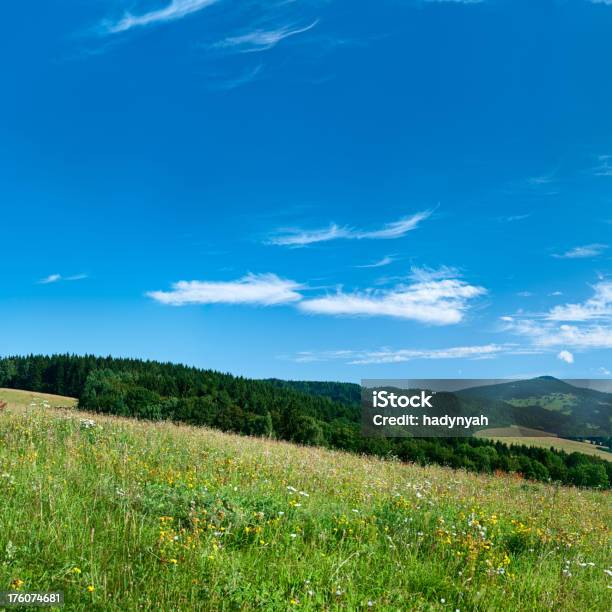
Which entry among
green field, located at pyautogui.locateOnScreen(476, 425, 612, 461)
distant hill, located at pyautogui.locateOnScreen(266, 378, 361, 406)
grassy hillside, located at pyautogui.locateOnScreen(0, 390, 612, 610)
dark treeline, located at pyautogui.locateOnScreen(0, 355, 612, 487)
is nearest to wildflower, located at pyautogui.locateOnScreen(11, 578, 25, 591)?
grassy hillside, located at pyautogui.locateOnScreen(0, 390, 612, 610)

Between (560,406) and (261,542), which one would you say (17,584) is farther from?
(560,406)

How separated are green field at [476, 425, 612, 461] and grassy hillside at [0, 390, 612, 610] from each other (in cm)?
7738

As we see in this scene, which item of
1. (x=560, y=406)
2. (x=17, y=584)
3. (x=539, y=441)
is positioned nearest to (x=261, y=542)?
(x=17, y=584)

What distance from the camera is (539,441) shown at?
81.4 meters

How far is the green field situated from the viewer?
77.2 m

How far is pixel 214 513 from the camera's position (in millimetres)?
5875

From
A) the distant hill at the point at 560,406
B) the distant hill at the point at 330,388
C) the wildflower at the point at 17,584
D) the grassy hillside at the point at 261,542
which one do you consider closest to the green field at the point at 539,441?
the distant hill at the point at 560,406

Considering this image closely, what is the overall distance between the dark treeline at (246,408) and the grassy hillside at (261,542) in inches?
753

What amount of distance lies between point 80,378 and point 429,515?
395 feet

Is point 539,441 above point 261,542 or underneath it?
underneath

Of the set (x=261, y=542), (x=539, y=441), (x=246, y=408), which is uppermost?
(x=261, y=542)

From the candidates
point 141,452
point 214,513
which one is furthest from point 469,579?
point 141,452

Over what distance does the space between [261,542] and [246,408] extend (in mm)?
82557

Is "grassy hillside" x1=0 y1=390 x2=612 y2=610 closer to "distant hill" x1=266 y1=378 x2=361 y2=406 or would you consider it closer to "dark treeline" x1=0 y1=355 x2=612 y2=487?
"dark treeline" x1=0 y1=355 x2=612 y2=487
